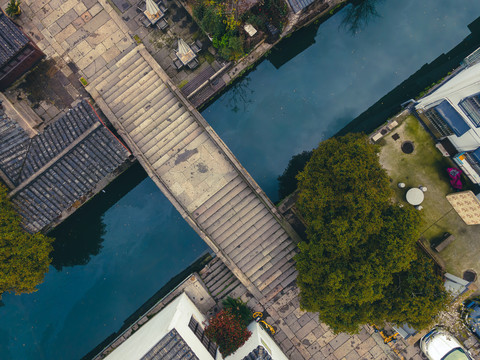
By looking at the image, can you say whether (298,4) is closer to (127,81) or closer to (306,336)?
(127,81)

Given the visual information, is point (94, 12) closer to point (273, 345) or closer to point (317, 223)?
point (317, 223)

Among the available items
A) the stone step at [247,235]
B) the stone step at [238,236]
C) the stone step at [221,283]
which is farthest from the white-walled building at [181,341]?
the stone step at [247,235]

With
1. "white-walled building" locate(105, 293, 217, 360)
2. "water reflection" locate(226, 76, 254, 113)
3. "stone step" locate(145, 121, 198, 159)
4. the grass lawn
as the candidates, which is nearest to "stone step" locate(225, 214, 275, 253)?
"white-walled building" locate(105, 293, 217, 360)

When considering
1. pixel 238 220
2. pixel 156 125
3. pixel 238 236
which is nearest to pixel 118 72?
pixel 156 125

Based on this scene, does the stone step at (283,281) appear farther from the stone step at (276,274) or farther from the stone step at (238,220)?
the stone step at (238,220)

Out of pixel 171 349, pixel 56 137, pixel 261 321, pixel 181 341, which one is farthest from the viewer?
pixel 261 321

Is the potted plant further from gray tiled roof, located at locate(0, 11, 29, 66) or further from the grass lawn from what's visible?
the grass lawn

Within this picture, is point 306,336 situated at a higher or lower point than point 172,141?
lower
